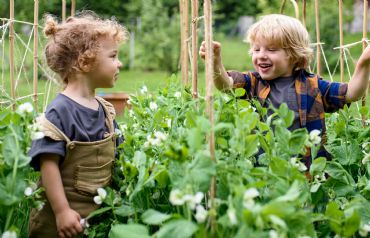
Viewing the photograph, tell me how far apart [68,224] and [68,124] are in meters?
0.30

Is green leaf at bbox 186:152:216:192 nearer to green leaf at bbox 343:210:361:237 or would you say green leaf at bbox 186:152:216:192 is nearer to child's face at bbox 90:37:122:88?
green leaf at bbox 343:210:361:237

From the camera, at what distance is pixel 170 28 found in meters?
11.8

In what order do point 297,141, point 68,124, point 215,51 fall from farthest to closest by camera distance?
point 215,51 → point 68,124 → point 297,141

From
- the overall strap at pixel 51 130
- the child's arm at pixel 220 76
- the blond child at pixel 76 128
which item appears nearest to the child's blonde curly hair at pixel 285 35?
the child's arm at pixel 220 76

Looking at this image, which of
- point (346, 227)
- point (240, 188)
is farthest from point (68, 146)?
point (346, 227)

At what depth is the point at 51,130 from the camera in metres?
1.84

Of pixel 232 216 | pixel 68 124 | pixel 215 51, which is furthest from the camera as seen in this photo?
pixel 215 51

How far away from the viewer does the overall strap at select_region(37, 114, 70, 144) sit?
5.99 ft

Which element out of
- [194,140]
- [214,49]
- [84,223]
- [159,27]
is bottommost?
[84,223]

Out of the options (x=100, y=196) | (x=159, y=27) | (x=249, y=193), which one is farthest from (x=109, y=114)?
(x=159, y=27)

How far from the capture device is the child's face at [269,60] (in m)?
2.39

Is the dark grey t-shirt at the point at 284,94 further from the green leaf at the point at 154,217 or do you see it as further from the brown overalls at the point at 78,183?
the green leaf at the point at 154,217

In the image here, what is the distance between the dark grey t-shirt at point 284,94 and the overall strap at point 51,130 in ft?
2.75

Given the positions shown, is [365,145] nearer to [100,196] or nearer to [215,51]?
→ [215,51]
